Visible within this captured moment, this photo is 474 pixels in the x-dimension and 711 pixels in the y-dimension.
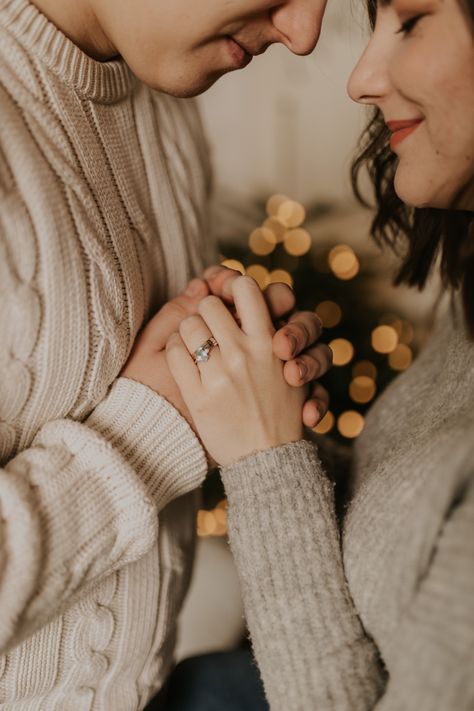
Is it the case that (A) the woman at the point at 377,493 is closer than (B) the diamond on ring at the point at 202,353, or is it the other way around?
(A) the woman at the point at 377,493

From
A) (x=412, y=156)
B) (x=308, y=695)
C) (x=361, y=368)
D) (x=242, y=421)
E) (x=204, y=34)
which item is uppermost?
(x=204, y=34)

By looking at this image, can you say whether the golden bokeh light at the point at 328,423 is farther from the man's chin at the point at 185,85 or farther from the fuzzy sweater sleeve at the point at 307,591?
the man's chin at the point at 185,85

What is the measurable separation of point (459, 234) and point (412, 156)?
1.02 feet

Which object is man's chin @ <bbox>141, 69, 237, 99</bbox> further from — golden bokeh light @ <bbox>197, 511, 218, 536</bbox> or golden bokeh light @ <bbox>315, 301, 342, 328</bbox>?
golden bokeh light @ <bbox>197, 511, 218, 536</bbox>

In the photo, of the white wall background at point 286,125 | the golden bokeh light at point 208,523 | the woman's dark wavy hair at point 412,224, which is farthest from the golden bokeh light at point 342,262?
the golden bokeh light at point 208,523

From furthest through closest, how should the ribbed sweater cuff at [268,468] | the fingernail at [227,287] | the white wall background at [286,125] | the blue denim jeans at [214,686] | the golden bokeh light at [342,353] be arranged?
the white wall background at [286,125]
the golden bokeh light at [342,353]
the blue denim jeans at [214,686]
the fingernail at [227,287]
the ribbed sweater cuff at [268,468]

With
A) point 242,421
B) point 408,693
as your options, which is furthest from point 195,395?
point 408,693

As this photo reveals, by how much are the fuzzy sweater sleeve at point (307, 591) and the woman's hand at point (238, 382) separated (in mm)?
32

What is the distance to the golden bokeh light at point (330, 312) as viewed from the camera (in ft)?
5.86

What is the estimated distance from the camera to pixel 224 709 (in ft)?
3.47

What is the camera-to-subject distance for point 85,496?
750mm

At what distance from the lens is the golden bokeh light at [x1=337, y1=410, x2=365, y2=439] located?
181cm

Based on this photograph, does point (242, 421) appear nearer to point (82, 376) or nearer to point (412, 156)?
point (82, 376)

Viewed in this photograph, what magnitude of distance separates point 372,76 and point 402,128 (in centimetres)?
8
